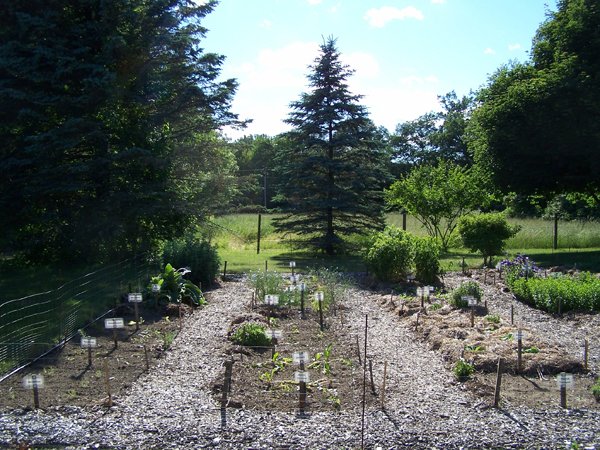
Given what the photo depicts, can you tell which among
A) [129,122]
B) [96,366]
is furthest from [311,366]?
[129,122]

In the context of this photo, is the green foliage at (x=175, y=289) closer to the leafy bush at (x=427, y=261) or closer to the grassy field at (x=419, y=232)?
the leafy bush at (x=427, y=261)

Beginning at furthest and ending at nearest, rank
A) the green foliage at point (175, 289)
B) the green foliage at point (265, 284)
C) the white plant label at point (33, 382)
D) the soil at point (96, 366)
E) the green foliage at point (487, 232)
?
1. the green foliage at point (487, 232)
2. the green foliage at point (265, 284)
3. the green foliage at point (175, 289)
4. the soil at point (96, 366)
5. the white plant label at point (33, 382)

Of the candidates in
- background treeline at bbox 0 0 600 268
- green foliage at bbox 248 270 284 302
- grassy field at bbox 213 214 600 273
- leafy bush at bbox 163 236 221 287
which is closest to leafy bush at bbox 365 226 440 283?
green foliage at bbox 248 270 284 302

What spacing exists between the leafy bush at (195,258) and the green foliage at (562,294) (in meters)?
7.34

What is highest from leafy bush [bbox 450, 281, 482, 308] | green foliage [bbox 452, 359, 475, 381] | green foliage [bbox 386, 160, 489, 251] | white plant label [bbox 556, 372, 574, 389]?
green foliage [bbox 386, 160, 489, 251]

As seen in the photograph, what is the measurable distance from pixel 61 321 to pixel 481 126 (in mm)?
18209

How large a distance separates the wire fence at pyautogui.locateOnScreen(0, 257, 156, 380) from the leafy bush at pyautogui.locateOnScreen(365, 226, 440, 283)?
5.55 m

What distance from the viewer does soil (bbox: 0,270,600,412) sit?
646cm

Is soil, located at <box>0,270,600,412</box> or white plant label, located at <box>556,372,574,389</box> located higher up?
white plant label, located at <box>556,372,574,389</box>

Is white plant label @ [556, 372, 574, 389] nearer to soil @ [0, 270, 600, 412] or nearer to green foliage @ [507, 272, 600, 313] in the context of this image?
soil @ [0, 270, 600, 412]

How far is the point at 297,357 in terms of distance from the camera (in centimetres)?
654

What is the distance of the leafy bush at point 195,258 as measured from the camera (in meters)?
14.8

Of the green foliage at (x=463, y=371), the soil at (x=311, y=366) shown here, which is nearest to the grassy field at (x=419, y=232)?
the soil at (x=311, y=366)

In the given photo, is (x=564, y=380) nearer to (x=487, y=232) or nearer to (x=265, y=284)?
(x=265, y=284)
